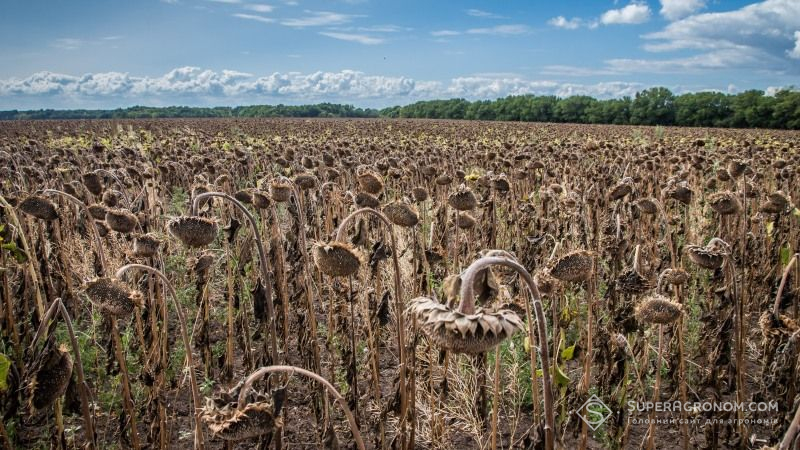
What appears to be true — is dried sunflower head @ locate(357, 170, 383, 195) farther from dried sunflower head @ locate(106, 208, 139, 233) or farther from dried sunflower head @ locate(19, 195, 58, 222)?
dried sunflower head @ locate(19, 195, 58, 222)

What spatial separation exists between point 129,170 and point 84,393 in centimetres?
566

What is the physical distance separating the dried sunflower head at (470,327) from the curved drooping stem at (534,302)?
1.3 inches

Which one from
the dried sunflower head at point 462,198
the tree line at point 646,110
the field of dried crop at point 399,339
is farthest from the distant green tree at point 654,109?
the dried sunflower head at point 462,198

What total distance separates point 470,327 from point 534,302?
333 millimetres

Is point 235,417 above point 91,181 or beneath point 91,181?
beneath

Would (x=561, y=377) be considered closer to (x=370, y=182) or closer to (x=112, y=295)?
(x=112, y=295)

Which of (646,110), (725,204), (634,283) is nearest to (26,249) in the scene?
(634,283)

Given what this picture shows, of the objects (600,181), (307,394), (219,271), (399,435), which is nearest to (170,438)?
(307,394)

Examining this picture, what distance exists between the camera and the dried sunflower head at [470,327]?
134 cm

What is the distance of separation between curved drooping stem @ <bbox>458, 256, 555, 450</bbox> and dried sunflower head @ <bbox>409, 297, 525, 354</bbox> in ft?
0.11

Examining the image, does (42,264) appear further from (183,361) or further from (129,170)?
(129,170)

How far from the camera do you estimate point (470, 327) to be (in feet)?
Result: 4.39

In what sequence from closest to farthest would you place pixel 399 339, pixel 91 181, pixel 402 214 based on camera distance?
1. pixel 399 339
2. pixel 402 214
3. pixel 91 181

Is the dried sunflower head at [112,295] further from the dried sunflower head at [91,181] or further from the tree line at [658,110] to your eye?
the tree line at [658,110]
